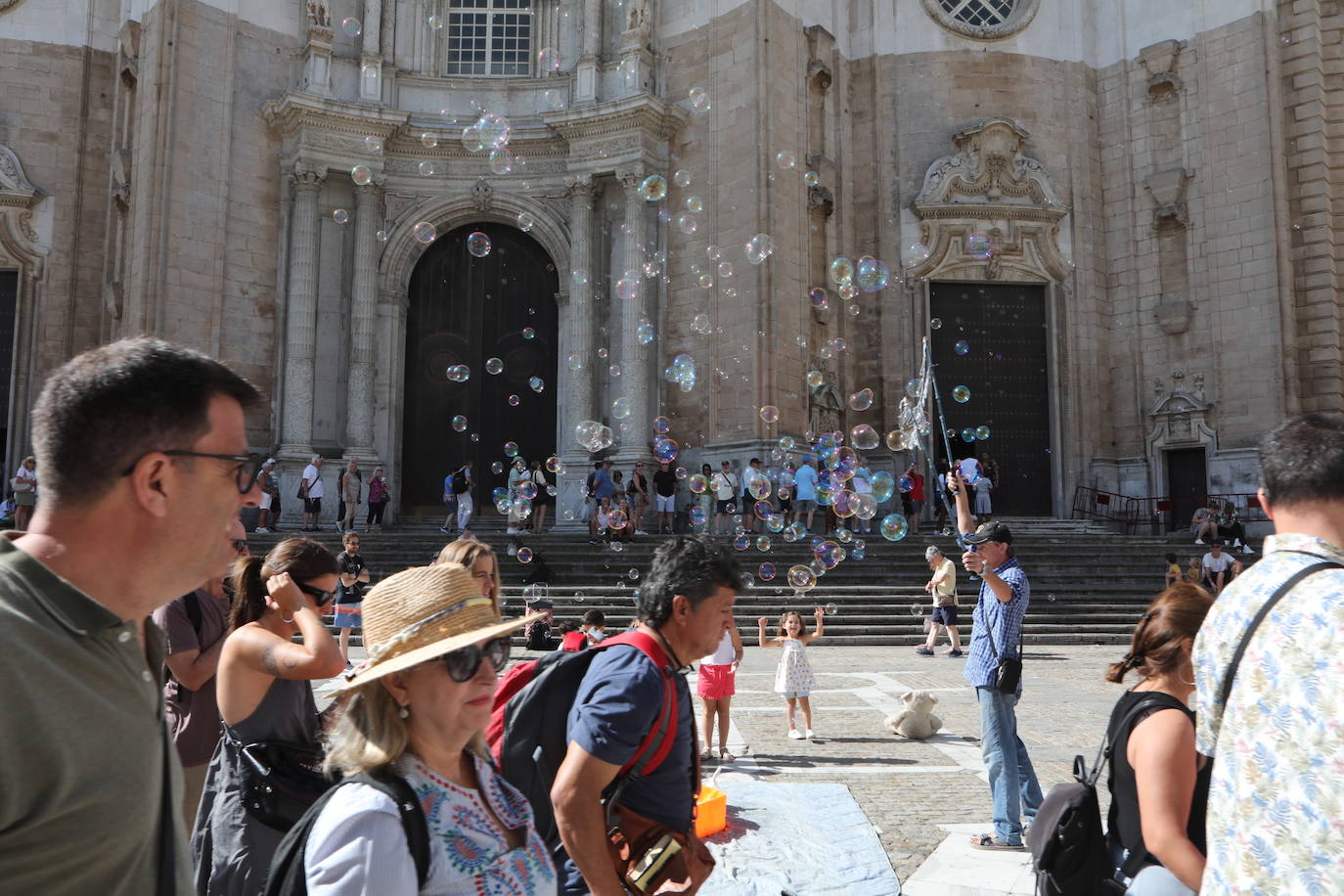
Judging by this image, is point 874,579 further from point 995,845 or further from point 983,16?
point 983,16

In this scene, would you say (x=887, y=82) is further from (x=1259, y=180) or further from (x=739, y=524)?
(x=739, y=524)

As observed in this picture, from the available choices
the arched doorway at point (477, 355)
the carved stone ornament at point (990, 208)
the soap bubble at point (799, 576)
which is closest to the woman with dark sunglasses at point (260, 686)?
the soap bubble at point (799, 576)

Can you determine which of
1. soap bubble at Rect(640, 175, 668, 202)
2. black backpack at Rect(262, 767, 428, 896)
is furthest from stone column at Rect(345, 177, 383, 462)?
black backpack at Rect(262, 767, 428, 896)

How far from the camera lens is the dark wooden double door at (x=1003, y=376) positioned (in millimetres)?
25391

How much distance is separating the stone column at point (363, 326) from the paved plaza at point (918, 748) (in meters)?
11.0

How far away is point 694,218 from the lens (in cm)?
2327

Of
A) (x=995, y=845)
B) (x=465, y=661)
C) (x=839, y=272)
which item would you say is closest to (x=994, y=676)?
(x=995, y=845)

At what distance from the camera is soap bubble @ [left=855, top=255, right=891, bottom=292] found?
2195 cm

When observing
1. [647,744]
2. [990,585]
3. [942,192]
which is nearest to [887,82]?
[942,192]

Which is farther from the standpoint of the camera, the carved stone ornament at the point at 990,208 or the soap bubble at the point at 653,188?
the carved stone ornament at the point at 990,208

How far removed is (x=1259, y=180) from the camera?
23766 mm

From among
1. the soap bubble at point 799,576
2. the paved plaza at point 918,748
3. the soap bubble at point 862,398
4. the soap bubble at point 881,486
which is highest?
the soap bubble at point 862,398

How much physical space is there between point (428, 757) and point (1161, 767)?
201cm

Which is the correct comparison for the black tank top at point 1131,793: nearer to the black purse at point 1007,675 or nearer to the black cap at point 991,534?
the black purse at point 1007,675
